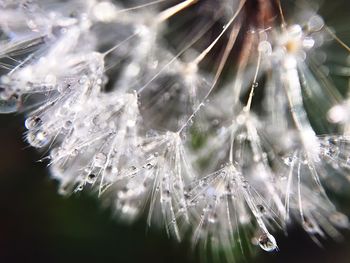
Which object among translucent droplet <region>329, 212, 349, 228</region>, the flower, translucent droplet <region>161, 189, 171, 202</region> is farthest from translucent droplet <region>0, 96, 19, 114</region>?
translucent droplet <region>329, 212, 349, 228</region>

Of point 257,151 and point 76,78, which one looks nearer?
point 76,78

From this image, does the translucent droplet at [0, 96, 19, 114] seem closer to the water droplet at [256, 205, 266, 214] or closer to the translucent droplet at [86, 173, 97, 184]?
the translucent droplet at [86, 173, 97, 184]

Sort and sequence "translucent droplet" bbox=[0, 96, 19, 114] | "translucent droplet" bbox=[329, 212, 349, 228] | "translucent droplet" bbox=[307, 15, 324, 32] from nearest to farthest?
"translucent droplet" bbox=[0, 96, 19, 114], "translucent droplet" bbox=[307, 15, 324, 32], "translucent droplet" bbox=[329, 212, 349, 228]

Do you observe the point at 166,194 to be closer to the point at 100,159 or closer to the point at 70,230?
the point at 100,159

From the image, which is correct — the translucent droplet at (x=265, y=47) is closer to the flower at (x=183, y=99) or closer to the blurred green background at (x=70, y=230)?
the flower at (x=183, y=99)

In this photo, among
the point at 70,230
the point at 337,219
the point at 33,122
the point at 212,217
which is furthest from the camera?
the point at 70,230

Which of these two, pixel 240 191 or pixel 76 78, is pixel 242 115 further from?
pixel 76 78

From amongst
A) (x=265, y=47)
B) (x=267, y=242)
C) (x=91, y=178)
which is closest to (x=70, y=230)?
(x=91, y=178)

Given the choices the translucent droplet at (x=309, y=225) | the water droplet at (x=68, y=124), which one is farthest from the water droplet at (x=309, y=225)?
the water droplet at (x=68, y=124)

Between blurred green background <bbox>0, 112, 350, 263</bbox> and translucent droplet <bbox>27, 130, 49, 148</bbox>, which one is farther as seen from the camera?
blurred green background <bbox>0, 112, 350, 263</bbox>

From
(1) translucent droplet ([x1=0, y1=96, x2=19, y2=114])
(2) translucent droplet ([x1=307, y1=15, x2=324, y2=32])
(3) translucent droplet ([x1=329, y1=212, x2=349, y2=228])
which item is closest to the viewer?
(1) translucent droplet ([x1=0, y1=96, x2=19, y2=114])

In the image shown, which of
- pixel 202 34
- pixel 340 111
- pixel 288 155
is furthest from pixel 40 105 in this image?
pixel 340 111
